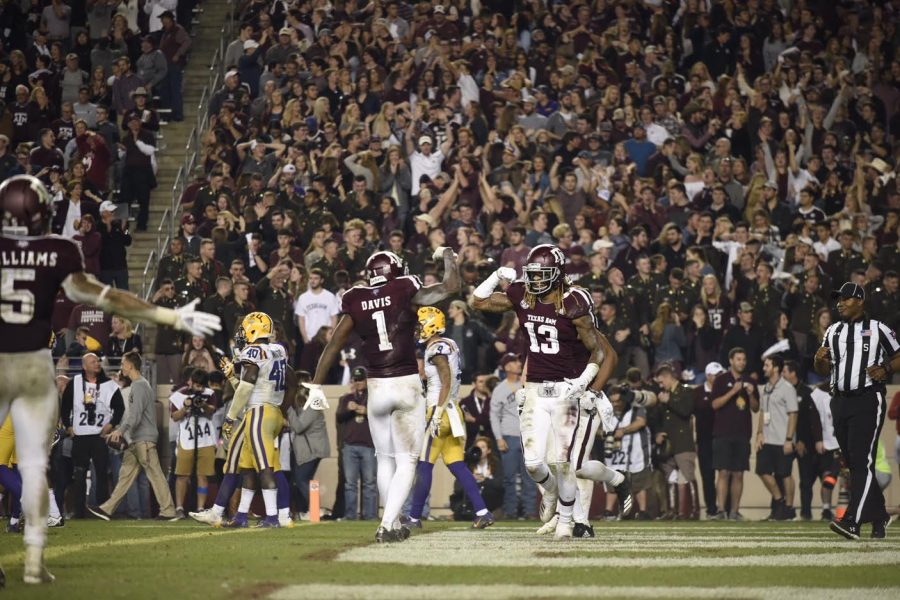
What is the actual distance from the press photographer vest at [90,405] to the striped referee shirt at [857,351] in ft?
30.6

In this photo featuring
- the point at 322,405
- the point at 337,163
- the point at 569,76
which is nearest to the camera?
the point at 322,405

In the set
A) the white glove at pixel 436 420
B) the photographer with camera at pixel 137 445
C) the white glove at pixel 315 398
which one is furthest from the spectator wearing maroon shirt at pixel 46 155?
the white glove at pixel 315 398

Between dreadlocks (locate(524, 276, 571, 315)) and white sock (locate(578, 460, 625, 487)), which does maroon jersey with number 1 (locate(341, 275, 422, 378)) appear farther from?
white sock (locate(578, 460, 625, 487))

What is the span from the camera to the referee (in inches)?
455

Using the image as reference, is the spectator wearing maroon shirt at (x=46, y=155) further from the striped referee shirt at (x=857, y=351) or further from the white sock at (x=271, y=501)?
the striped referee shirt at (x=857, y=351)

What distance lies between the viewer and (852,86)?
22.4m

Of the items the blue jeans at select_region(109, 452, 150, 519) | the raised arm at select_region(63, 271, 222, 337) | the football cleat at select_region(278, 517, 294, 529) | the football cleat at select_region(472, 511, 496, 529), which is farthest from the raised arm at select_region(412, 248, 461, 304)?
the blue jeans at select_region(109, 452, 150, 519)

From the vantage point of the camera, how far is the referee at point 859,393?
11.5m

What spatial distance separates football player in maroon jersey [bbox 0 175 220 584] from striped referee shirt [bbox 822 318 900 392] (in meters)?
5.89

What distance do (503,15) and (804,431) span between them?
9278 mm

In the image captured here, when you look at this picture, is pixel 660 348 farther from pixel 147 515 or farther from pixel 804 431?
pixel 147 515

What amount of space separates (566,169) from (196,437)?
6920 millimetres

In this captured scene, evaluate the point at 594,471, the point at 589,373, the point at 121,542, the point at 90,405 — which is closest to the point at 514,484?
the point at 90,405

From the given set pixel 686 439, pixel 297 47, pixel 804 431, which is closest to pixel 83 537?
pixel 686 439
